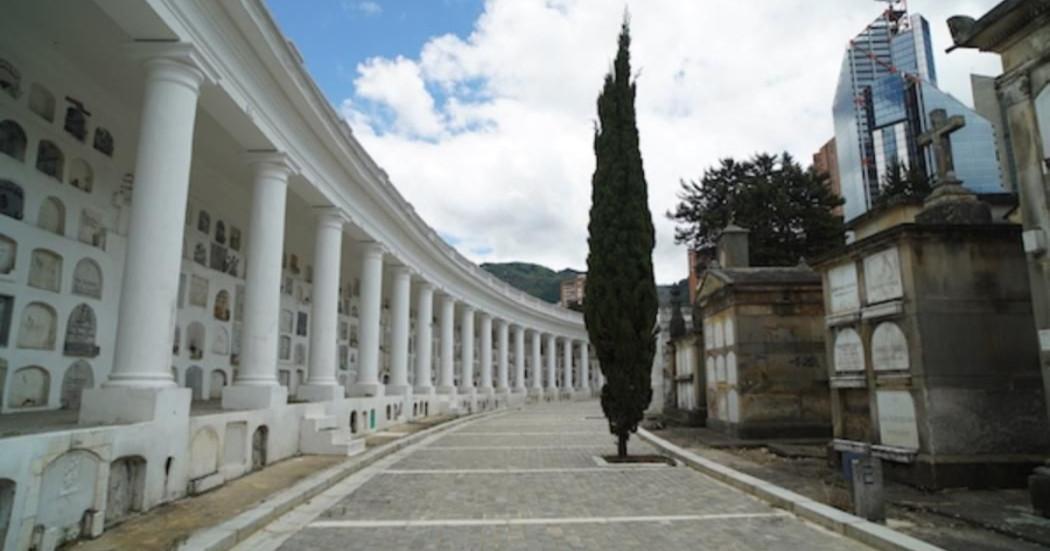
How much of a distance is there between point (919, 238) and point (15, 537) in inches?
391

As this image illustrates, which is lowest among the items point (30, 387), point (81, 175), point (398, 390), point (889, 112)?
point (398, 390)

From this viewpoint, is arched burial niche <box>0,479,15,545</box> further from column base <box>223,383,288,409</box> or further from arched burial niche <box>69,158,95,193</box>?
arched burial niche <box>69,158,95,193</box>

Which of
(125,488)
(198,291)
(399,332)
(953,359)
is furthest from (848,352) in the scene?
(399,332)

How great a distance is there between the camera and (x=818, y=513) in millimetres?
6418

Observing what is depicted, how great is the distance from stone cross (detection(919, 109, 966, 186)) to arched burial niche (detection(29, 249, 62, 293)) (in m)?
12.8

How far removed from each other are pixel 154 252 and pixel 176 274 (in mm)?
393

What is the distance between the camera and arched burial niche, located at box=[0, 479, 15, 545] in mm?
4570

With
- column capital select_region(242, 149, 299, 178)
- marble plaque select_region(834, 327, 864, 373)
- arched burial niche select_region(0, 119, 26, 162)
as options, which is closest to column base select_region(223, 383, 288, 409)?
column capital select_region(242, 149, 299, 178)

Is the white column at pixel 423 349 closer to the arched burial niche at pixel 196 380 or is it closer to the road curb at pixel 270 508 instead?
the arched burial niche at pixel 196 380

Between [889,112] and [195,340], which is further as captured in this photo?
[889,112]

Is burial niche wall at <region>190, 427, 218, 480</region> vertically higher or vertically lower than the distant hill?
lower

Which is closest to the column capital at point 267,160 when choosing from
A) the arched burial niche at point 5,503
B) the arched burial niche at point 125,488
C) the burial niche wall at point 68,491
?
the arched burial niche at point 125,488

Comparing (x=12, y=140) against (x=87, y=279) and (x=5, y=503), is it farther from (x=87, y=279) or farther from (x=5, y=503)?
(x=5, y=503)

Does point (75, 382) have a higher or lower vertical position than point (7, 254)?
lower
